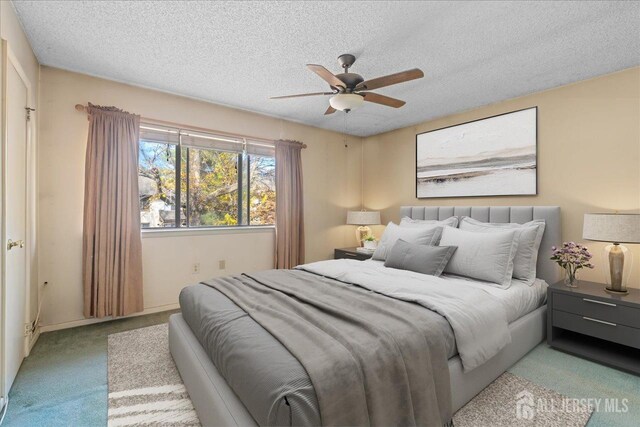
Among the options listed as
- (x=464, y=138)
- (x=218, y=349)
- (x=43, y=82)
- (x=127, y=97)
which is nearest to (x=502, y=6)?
(x=464, y=138)

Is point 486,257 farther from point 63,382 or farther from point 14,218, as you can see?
point 14,218

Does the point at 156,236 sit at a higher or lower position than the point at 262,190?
lower

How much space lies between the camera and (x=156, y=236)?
11.1 ft

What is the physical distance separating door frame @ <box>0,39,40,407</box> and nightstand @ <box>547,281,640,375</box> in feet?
12.9

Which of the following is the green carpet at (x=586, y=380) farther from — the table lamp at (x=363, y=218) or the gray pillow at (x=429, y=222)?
the table lamp at (x=363, y=218)

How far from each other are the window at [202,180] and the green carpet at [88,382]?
145 cm

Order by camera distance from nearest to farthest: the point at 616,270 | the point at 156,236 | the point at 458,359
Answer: the point at 458,359 → the point at 616,270 → the point at 156,236

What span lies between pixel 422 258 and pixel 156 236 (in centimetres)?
292

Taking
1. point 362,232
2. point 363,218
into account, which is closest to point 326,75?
point 363,218

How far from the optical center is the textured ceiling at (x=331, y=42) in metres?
1.95

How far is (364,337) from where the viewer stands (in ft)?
4.61

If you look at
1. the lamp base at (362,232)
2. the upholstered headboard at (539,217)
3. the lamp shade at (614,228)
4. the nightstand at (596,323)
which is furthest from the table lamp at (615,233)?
the lamp base at (362,232)

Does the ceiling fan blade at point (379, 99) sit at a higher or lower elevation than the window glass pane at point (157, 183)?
higher

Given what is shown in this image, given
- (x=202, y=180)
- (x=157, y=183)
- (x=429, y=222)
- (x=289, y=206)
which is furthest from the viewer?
(x=289, y=206)
